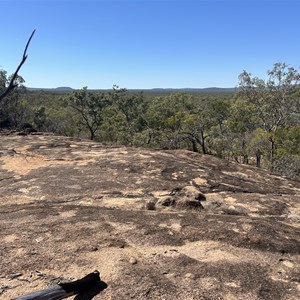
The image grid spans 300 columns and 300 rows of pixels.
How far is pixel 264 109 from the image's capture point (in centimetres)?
2978

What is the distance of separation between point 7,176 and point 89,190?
3088mm

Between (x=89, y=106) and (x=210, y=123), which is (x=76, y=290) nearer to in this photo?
(x=210, y=123)

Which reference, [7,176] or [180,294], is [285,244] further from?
[7,176]

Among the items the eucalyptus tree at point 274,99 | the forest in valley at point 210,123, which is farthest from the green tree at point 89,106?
the eucalyptus tree at point 274,99

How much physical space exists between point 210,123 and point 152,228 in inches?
1036

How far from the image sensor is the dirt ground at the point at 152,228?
4781mm

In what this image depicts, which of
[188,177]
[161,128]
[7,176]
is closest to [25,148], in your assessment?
[7,176]

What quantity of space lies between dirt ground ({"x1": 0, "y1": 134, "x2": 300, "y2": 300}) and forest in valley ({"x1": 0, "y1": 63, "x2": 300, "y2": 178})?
12.5 metres

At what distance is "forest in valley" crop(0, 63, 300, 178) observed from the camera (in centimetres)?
2625

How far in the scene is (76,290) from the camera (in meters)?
4.49

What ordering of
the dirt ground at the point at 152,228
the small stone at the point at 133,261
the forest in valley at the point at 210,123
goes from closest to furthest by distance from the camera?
the dirt ground at the point at 152,228 < the small stone at the point at 133,261 < the forest in valley at the point at 210,123

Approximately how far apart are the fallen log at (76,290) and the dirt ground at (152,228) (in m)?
0.18

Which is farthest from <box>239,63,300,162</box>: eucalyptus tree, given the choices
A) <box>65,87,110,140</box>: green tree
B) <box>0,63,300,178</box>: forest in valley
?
<box>65,87,110,140</box>: green tree

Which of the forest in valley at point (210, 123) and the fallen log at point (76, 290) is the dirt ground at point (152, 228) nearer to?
the fallen log at point (76, 290)
